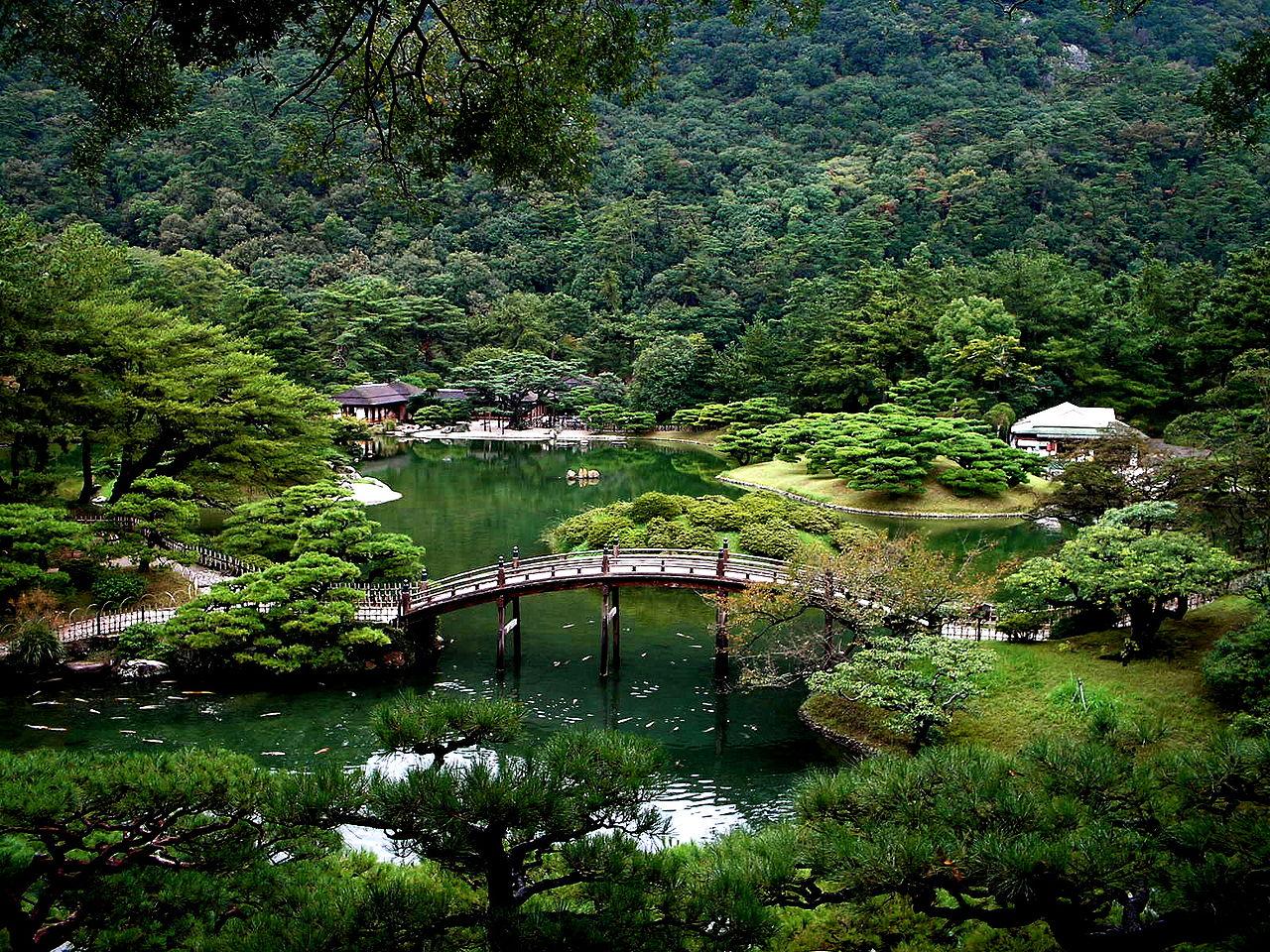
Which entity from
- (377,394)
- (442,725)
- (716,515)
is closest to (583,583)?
(716,515)

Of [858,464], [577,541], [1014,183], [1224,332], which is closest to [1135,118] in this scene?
[1014,183]

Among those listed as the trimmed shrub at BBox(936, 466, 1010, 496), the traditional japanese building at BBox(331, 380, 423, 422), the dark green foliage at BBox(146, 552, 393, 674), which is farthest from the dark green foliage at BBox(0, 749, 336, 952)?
the traditional japanese building at BBox(331, 380, 423, 422)

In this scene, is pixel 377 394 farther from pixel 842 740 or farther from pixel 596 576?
pixel 842 740

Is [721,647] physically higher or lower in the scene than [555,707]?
higher

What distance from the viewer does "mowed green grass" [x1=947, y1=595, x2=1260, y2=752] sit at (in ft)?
39.7

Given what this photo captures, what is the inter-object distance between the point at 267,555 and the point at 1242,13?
97.5 meters

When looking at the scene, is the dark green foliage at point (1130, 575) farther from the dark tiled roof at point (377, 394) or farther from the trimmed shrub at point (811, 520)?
the dark tiled roof at point (377, 394)

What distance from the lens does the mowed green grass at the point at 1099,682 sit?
39.7 feet

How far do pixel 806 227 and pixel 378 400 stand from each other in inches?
1375

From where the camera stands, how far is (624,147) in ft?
269

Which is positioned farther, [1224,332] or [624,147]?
[624,147]

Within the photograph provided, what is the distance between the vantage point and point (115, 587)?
16.8 m

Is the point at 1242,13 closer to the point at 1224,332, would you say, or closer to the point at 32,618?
the point at 1224,332

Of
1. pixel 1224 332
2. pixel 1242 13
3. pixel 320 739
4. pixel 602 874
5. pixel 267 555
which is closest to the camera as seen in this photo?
pixel 602 874
